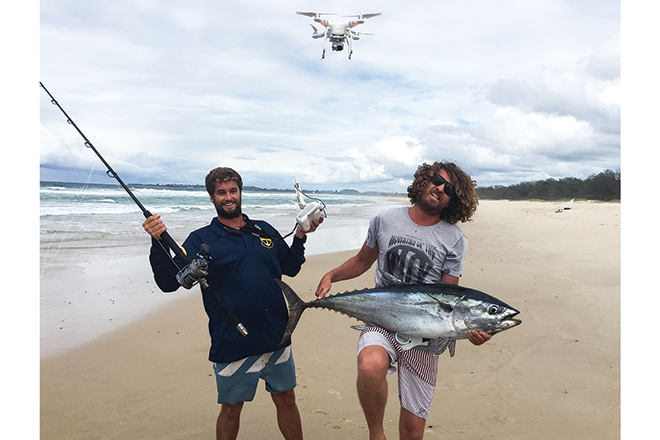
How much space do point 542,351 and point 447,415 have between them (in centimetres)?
208

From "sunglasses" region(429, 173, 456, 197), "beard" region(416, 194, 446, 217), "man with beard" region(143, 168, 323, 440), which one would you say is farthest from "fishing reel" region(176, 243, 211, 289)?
"sunglasses" region(429, 173, 456, 197)

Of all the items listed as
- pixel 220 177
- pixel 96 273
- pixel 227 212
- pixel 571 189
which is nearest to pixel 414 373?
pixel 227 212

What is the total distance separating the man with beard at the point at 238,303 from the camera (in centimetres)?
316

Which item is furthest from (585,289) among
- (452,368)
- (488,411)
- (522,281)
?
(488,411)

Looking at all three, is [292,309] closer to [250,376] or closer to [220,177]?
[250,376]

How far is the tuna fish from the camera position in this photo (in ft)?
9.25

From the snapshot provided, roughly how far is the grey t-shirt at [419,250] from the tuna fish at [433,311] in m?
0.25

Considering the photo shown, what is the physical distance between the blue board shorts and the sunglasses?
5.55ft

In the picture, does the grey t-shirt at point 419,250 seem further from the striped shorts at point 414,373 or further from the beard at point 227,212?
the beard at point 227,212

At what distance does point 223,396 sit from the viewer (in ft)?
10.5

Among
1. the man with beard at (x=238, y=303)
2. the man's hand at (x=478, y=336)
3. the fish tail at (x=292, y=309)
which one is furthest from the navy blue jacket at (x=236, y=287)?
the man's hand at (x=478, y=336)

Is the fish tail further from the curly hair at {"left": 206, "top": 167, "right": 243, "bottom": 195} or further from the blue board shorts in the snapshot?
the curly hair at {"left": 206, "top": 167, "right": 243, "bottom": 195}

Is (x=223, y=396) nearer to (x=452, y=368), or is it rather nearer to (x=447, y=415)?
(x=447, y=415)

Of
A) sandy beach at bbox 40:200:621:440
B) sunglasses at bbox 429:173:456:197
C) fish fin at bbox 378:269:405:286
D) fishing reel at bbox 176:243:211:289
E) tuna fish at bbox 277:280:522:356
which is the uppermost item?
sunglasses at bbox 429:173:456:197
